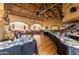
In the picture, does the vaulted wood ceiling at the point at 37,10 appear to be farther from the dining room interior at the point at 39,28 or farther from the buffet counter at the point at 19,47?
the buffet counter at the point at 19,47

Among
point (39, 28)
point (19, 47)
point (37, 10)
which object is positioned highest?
point (37, 10)

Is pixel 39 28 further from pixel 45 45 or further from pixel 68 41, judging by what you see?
pixel 68 41

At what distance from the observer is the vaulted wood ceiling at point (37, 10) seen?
2.66 meters

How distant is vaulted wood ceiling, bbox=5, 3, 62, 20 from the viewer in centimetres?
266

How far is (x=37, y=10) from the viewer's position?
2680 mm

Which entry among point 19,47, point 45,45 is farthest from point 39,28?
point 19,47

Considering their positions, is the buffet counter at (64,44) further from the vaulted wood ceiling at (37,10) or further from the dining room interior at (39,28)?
the vaulted wood ceiling at (37,10)

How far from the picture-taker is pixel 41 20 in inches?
104

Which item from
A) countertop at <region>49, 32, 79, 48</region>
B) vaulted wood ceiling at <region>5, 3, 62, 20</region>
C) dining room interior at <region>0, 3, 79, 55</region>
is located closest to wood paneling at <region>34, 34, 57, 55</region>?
dining room interior at <region>0, 3, 79, 55</region>

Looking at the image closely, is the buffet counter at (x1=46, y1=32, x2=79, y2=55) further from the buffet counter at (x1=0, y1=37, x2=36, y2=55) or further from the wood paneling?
the buffet counter at (x1=0, y1=37, x2=36, y2=55)

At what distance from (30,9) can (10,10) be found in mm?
298

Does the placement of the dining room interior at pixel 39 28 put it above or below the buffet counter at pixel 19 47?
above

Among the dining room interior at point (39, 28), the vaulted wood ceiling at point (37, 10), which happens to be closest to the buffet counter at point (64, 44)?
the dining room interior at point (39, 28)
